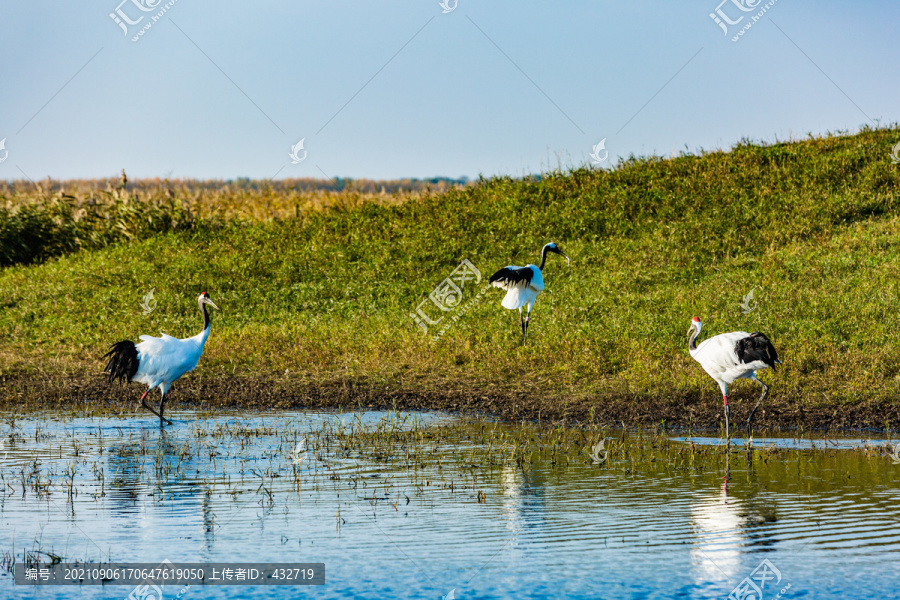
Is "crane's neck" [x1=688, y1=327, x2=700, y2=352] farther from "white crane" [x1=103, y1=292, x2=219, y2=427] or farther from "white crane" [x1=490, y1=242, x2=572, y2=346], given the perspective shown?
"white crane" [x1=103, y1=292, x2=219, y2=427]

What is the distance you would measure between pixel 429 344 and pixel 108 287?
10.3 m

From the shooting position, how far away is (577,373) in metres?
14.0

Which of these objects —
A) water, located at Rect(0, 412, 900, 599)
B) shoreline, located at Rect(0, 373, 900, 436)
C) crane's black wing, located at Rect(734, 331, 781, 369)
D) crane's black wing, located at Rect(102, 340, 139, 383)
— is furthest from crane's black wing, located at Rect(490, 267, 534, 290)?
crane's black wing, located at Rect(102, 340, 139, 383)

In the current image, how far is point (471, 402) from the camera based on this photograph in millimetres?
13273

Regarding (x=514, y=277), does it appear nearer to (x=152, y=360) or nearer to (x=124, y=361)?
(x=152, y=360)

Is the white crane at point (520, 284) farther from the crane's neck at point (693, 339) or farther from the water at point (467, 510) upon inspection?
the water at point (467, 510)

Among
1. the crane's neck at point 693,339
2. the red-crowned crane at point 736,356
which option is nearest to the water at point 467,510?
the red-crowned crane at point 736,356

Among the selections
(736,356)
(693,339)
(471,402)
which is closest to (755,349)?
(736,356)

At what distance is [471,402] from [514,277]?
158 inches

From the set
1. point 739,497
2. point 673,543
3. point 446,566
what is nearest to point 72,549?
point 446,566

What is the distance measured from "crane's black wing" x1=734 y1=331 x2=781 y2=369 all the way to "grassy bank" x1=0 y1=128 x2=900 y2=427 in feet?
4.51

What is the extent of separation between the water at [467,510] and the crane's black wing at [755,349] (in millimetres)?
931

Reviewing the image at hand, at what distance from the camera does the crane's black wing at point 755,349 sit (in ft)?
34.7

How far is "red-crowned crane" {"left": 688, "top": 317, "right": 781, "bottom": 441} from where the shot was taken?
10602mm
